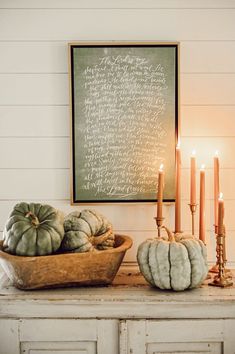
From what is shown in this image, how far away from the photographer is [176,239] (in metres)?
2.11

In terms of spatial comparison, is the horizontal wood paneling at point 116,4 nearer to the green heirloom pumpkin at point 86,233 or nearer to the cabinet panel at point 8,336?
the green heirloom pumpkin at point 86,233

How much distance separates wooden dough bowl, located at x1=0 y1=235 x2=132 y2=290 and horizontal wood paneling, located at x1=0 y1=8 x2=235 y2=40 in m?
0.97

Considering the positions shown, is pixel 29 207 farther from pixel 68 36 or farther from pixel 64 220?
pixel 68 36

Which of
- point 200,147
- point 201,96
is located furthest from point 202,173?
point 201,96

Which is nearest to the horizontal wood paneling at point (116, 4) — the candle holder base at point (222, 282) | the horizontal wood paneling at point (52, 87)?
the horizontal wood paneling at point (52, 87)

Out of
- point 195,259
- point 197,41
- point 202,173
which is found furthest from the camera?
point 197,41

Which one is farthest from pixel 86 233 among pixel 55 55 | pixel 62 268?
pixel 55 55

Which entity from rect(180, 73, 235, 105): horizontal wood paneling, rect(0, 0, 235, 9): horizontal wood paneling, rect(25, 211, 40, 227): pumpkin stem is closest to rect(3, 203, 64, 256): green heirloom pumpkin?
rect(25, 211, 40, 227): pumpkin stem

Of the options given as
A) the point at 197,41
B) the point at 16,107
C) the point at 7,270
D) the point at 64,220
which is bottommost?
the point at 7,270

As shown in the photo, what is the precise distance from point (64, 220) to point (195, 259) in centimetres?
53

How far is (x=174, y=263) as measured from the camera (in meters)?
2.01

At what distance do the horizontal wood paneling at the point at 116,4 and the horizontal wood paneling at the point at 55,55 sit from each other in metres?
0.16

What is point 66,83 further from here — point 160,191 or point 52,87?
point 160,191

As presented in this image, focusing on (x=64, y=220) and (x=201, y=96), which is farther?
(x=201, y=96)
